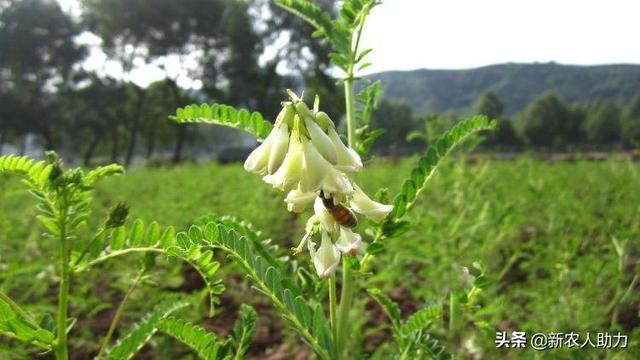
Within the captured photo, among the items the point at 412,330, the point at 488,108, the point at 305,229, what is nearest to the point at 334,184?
the point at 305,229

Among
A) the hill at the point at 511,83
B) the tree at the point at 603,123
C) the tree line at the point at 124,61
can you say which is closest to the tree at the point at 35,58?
the tree line at the point at 124,61

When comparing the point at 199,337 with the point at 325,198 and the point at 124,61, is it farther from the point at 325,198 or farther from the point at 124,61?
the point at 124,61

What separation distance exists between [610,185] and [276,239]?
12.6 feet

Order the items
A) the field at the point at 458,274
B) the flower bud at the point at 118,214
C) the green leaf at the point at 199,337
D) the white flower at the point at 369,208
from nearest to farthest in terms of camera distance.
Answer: the white flower at the point at 369,208, the flower bud at the point at 118,214, the green leaf at the point at 199,337, the field at the point at 458,274

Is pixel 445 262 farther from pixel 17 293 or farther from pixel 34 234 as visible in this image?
pixel 34 234

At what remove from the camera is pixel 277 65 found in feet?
102

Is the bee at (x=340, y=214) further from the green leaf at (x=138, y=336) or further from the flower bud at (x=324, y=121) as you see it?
the green leaf at (x=138, y=336)

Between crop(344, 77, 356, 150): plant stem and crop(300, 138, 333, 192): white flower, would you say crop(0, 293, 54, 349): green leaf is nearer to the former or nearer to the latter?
crop(300, 138, 333, 192): white flower

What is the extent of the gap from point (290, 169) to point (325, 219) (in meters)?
0.12

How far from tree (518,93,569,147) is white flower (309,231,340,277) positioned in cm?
3583

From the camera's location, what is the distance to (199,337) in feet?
3.82

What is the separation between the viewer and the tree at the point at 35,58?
104 ft

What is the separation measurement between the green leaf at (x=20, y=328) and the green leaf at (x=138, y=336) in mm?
161

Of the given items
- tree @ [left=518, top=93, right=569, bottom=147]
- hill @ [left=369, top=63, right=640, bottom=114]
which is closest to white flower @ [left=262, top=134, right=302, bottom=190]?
hill @ [left=369, top=63, right=640, bottom=114]
